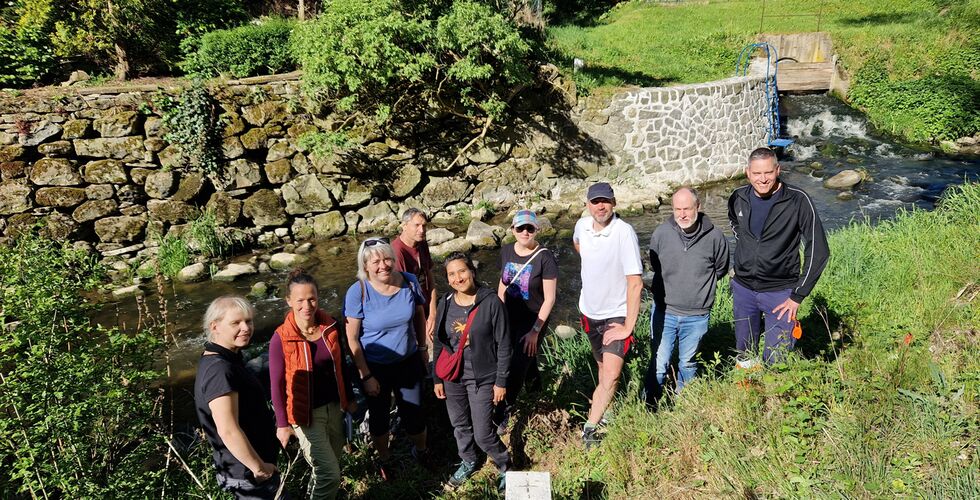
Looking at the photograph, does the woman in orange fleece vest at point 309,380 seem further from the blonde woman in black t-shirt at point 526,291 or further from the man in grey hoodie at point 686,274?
the man in grey hoodie at point 686,274

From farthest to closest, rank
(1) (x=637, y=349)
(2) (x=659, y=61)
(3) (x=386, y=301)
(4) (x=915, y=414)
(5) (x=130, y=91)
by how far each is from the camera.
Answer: (2) (x=659, y=61), (5) (x=130, y=91), (1) (x=637, y=349), (3) (x=386, y=301), (4) (x=915, y=414)

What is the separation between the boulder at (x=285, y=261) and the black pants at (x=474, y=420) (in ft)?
21.4

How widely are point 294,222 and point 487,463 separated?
7876 millimetres

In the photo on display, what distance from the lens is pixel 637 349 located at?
4.95 metres

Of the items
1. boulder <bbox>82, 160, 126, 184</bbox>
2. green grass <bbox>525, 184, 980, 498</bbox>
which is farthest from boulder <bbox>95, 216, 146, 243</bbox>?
green grass <bbox>525, 184, 980, 498</bbox>

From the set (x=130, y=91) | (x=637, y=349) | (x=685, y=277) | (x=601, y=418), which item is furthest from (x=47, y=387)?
(x=130, y=91)

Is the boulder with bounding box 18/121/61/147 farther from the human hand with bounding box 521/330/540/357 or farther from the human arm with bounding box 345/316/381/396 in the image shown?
the human hand with bounding box 521/330/540/357

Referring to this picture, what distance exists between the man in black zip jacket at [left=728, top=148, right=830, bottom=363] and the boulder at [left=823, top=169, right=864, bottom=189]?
361 inches

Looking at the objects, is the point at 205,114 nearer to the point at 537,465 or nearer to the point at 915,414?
the point at 537,465

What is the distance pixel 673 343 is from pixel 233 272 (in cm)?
751

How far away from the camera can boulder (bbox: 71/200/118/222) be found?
9.33 metres

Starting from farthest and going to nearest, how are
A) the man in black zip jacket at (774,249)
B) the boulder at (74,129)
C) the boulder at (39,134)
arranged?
the boulder at (74,129)
the boulder at (39,134)
the man in black zip jacket at (774,249)

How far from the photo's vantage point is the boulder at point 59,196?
9.13 metres

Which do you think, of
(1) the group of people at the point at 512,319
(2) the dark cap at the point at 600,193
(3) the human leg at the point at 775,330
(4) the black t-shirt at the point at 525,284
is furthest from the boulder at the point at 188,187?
(3) the human leg at the point at 775,330
